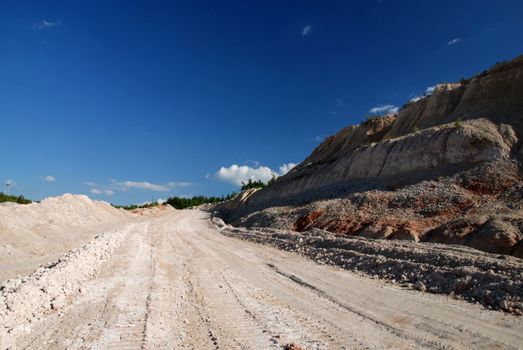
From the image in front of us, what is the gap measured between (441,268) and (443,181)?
14.7 meters

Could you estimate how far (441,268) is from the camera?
994 cm

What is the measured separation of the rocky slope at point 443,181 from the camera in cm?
1792

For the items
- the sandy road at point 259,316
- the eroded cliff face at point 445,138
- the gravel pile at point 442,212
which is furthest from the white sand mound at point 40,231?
the eroded cliff face at point 445,138

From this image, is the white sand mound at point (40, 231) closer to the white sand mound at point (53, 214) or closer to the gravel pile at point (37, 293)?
the white sand mound at point (53, 214)

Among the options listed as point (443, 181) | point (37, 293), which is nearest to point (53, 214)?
point (37, 293)

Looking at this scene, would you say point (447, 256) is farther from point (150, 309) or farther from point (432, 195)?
point (432, 195)

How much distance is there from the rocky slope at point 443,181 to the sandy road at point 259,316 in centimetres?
794

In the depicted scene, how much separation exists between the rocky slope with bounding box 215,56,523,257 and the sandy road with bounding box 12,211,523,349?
7.94 metres

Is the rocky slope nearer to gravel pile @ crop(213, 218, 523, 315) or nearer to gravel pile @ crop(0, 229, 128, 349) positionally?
gravel pile @ crop(213, 218, 523, 315)

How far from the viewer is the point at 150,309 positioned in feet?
24.2

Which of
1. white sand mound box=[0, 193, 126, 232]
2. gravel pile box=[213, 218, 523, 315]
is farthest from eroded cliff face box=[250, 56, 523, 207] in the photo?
white sand mound box=[0, 193, 126, 232]

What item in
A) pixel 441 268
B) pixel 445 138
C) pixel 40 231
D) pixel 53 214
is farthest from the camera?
pixel 53 214

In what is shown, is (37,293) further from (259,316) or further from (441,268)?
(441,268)

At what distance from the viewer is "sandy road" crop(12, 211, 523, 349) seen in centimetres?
581
